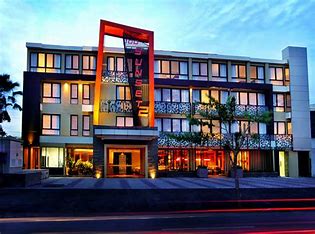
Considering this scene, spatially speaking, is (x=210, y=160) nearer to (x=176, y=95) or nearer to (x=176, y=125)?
(x=176, y=125)

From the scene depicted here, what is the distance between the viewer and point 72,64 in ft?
133

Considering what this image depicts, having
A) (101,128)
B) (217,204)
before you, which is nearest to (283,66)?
(101,128)

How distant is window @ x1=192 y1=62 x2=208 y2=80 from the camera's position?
43.0 meters

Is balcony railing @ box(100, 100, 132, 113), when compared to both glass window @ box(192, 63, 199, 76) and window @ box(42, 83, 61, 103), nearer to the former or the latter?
window @ box(42, 83, 61, 103)

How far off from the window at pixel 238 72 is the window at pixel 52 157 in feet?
62.8

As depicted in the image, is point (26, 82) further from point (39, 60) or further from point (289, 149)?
point (289, 149)

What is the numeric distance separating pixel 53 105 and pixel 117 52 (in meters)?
8.01

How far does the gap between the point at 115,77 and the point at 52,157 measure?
31.3 feet

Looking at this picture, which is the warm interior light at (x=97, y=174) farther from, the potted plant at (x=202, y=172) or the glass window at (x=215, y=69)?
the glass window at (x=215, y=69)

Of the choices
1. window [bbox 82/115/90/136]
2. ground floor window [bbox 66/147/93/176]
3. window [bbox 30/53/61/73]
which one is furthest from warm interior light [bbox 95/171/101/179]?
window [bbox 30/53/61/73]

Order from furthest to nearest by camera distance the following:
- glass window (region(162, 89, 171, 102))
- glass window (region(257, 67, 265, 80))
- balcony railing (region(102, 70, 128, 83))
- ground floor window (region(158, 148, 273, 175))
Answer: glass window (region(257, 67, 265, 80))
glass window (region(162, 89, 171, 102))
ground floor window (region(158, 148, 273, 175))
balcony railing (region(102, 70, 128, 83))

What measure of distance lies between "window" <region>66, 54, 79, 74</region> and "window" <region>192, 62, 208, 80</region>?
1175 centimetres

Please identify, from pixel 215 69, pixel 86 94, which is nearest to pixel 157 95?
pixel 86 94

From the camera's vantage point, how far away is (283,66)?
145ft
